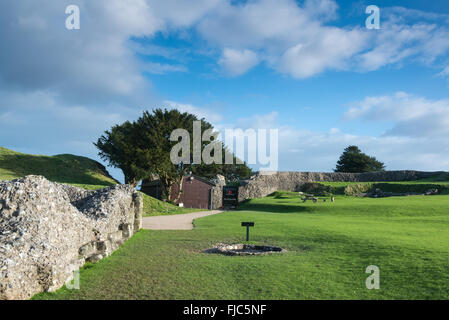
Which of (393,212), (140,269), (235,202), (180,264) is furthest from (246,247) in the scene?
(235,202)

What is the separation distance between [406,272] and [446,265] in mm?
1222

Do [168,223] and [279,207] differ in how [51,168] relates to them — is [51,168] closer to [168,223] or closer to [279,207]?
[168,223]

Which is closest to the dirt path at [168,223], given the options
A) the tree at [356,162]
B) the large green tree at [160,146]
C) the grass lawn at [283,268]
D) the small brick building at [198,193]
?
the grass lawn at [283,268]

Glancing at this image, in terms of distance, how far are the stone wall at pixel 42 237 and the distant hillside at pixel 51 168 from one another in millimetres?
29195

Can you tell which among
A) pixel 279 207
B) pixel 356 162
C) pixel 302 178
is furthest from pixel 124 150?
pixel 356 162

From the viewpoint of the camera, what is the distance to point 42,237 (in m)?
8.09

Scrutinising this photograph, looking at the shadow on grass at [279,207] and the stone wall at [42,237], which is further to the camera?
the shadow on grass at [279,207]

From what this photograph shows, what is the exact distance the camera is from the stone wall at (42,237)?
6.82 metres

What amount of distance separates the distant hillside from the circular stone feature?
→ 2989 cm

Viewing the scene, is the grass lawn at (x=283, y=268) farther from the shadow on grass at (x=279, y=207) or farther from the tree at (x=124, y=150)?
the tree at (x=124, y=150)

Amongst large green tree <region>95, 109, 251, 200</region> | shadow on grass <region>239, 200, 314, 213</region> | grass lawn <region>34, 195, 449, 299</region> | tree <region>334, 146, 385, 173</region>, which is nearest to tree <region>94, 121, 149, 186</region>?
large green tree <region>95, 109, 251, 200</region>

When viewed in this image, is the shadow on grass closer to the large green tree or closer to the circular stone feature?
the large green tree
